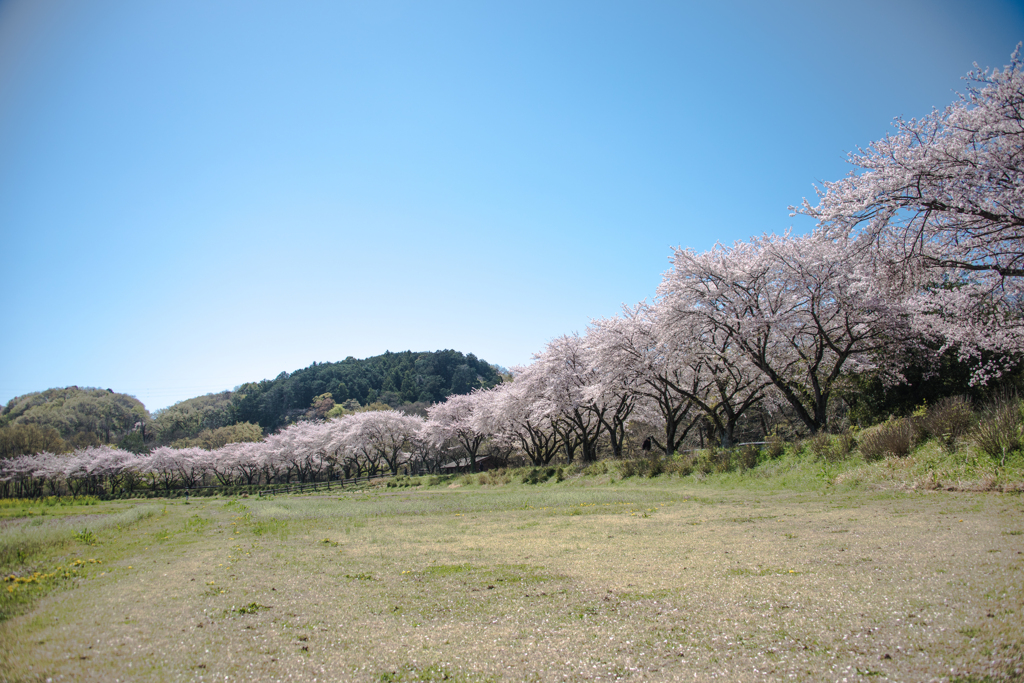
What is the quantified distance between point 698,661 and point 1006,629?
7.21 ft

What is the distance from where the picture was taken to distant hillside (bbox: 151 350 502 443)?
121m

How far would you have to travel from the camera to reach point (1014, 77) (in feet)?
30.3

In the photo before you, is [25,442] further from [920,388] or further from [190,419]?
[920,388]

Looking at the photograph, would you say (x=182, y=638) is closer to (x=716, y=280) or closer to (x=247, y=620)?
(x=247, y=620)

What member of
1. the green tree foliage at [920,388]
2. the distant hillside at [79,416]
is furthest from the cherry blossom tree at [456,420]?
the distant hillside at [79,416]

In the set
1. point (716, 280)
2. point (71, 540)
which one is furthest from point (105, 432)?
point (716, 280)

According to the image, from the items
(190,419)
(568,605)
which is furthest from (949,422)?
(190,419)

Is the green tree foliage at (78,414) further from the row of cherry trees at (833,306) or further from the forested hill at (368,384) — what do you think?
the row of cherry trees at (833,306)

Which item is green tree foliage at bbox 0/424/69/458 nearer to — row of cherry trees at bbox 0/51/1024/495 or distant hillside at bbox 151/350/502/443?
distant hillside at bbox 151/350/502/443

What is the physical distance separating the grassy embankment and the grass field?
0.03 m

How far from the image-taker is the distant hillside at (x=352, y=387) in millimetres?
120812

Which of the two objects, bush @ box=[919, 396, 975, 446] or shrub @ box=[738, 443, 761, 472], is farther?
shrub @ box=[738, 443, 761, 472]

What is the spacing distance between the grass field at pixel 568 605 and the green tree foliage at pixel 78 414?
103m

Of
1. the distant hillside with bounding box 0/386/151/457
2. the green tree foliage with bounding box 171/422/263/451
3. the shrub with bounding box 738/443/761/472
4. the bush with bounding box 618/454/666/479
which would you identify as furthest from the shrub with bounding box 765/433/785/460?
the distant hillside with bounding box 0/386/151/457
